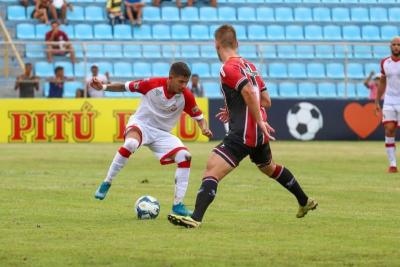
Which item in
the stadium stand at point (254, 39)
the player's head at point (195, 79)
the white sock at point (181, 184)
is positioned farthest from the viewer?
the stadium stand at point (254, 39)

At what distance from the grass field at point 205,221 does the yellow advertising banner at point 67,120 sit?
344 inches

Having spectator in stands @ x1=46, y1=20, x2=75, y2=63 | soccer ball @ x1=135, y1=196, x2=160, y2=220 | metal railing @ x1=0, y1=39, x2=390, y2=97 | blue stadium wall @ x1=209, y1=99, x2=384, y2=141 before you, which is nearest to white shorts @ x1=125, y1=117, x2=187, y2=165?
soccer ball @ x1=135, y1=196, x2=160, y2=220

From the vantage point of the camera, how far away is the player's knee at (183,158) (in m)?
11.9

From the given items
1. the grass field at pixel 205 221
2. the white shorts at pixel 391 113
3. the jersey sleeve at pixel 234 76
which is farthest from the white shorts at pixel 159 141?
the white shorts at pixel 391 113

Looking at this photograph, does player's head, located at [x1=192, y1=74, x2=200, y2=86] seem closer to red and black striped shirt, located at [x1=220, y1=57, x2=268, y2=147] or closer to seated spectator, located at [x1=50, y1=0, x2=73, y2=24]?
seated spectator, located at [x1=50, y1=0, x2=73, y2=24]

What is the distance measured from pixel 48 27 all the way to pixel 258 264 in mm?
26088

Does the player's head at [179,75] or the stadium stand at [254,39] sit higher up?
the player's head at [179,75]

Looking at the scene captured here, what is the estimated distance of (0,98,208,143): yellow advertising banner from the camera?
29578 millimetres

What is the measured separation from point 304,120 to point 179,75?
788 inches

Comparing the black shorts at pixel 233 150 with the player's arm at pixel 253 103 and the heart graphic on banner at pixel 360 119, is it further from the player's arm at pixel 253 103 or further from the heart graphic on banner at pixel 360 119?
the heart graphic on banner at pixel 360 119

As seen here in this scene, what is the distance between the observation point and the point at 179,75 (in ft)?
38.0

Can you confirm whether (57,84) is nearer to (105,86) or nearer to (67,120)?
(67,120)

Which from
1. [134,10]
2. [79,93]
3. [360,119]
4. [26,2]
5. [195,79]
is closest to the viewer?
[79,93]

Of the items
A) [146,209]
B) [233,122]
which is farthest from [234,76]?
[146,209]
